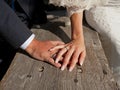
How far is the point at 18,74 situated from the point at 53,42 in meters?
0.27

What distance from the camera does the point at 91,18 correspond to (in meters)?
1.74

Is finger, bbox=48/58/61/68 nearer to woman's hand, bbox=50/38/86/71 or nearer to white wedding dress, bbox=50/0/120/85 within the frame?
woman's hand, bbox=50/38/86/71

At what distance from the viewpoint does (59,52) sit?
1.35 metres

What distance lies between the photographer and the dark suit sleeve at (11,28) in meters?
1.38

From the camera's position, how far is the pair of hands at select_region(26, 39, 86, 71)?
4.34ft

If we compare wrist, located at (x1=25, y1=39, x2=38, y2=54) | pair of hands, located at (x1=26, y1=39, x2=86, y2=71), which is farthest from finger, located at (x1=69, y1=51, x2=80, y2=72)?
wrist, located at (x1=25, y1=39, x2=38, y2=54)

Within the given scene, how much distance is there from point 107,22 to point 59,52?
1.52 ft

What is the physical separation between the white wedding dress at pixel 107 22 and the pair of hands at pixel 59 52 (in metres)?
0.25

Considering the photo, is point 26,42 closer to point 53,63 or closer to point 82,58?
point 53,63

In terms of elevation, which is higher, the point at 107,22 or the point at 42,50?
the point at 42,50

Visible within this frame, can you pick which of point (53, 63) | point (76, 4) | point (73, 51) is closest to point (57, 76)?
point (53, 63)

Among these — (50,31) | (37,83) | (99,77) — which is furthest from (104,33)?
(37,83)

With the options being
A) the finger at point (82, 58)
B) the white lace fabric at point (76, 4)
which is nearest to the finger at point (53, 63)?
the finger at point (82, 58)

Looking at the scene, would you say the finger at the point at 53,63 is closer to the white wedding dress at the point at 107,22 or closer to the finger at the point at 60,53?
the finger at the point at 60,53
